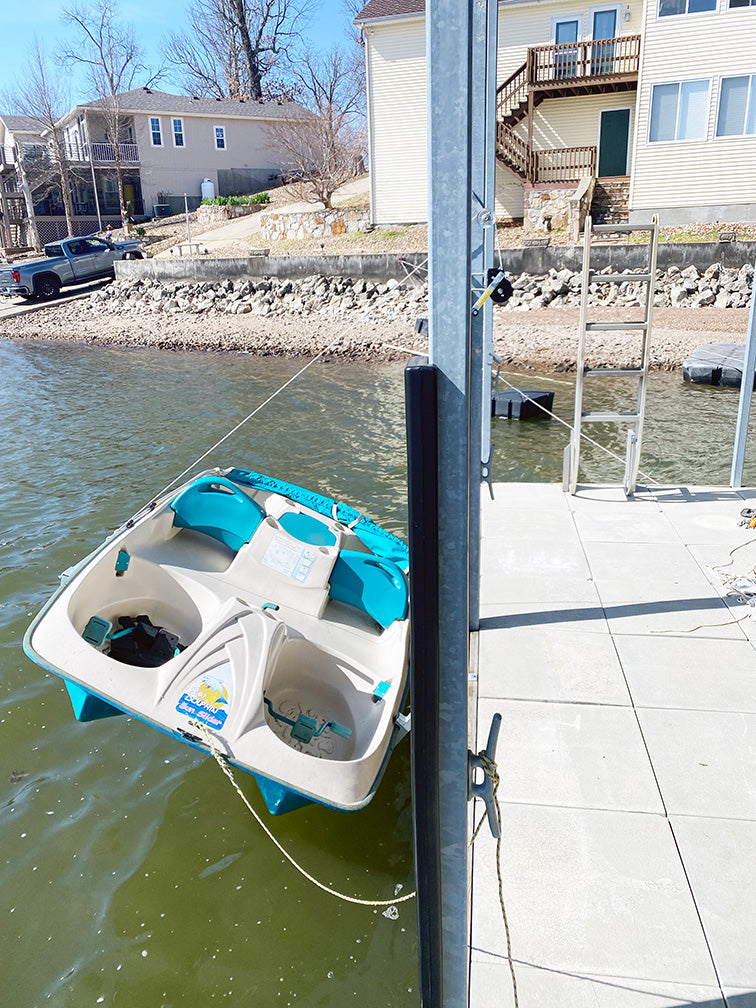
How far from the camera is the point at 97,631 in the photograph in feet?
16.0

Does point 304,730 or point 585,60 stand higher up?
point 585,60

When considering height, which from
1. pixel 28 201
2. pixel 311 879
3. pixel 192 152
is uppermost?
pixel 192 152

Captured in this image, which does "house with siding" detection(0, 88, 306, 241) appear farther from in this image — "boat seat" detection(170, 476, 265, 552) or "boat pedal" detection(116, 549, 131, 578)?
"boat pedal" detection(116, 549, 131, 578)

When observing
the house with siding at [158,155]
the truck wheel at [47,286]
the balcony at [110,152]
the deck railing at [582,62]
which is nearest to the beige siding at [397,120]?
the deck railing at [582,62]

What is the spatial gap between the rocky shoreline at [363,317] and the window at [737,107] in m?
4.97

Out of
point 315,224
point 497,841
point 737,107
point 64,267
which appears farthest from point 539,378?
point 64,267

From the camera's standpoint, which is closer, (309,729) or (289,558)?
(309,729)

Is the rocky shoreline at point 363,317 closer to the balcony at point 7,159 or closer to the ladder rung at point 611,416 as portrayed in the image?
the ladder rung at point 611,416

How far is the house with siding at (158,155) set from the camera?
3941 centimetres

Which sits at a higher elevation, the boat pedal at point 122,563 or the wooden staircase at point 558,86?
the wooden staircase at point 558,86

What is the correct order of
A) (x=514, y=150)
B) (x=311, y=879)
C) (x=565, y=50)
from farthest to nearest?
(x=514, y=150) < (x=565, y=50) < (x=311, y=879)

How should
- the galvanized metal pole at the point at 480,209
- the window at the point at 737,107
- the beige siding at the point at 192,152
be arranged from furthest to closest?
the beige siding at the point at 192,152 < the window at the point at 737,107 < the galvanized metal pole at the point at 480,209

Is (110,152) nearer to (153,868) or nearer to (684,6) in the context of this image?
(684,6)

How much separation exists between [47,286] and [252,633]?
2700cm
